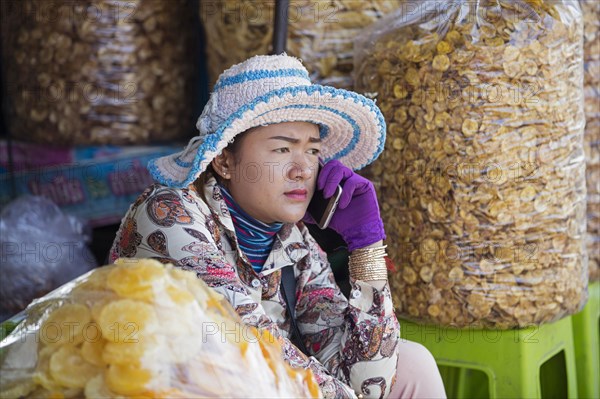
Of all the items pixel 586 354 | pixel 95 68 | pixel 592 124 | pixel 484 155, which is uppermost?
pixel 95 68

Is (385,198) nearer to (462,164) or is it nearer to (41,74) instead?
(462,164)

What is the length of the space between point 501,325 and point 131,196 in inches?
51.6

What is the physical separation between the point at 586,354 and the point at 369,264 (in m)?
0.93

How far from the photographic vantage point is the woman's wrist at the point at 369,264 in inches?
62.9

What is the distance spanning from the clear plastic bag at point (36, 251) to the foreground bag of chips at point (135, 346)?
1.41 meters

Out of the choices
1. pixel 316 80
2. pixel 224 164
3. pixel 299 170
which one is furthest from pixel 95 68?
pixel 299 170

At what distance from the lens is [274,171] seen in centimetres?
155

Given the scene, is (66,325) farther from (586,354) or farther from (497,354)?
(586,354)

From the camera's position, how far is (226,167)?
159 cm

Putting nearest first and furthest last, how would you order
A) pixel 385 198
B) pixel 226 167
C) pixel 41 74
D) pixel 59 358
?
A: pixel 59 358 → pixel 226 167 → pixel 385 198 → pixel 41 74

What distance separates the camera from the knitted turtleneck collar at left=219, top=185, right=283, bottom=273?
159 centimetres

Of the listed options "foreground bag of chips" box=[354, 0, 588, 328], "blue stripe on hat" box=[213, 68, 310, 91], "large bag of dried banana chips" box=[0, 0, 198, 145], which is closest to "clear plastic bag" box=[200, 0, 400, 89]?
"foreground bag of chips" box=[354, 0, 588, 328]

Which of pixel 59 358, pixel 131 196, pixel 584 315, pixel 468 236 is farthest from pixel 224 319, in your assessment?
pixel 131 196

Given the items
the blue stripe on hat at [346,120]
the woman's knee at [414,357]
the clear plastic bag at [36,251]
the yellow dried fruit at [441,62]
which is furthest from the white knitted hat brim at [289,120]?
the clear plastic bag at [36,251]
